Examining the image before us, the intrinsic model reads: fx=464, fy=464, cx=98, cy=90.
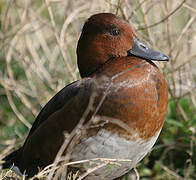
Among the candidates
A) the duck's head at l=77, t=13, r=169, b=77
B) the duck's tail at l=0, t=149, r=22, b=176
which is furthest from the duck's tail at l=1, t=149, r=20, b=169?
the duck's head at l=77, t=13, r=169, b=77

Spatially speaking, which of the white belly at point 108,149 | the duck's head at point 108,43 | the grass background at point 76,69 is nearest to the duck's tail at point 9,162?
the grass background at point 76,69

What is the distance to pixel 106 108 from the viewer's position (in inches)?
103

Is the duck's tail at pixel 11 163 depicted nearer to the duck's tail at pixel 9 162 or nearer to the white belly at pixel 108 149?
the duck's tail at pixel 9 162

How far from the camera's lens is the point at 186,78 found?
4051mm

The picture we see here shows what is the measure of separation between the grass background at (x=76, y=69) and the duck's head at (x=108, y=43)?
1.71 feet

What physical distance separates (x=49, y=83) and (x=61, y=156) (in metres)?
1.76

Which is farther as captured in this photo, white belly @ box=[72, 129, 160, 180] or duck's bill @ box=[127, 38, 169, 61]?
duck's bill @ box=[127, 38, 169, 61]

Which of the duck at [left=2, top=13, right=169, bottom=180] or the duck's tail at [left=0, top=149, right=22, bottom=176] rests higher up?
the duck at [left=2, top=13, right=169, bottom=180]

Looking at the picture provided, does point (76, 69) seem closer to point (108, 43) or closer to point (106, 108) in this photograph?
point (108, 43)

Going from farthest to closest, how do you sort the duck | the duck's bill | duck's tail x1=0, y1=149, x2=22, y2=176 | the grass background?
the grass background < duck's tail x1=0, y1=149, x2=22, y2=176 < the duck's bill < the duck

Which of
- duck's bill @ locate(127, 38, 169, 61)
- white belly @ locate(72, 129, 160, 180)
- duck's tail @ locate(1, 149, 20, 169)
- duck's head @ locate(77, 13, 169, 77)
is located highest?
duck's head @ locate(77, 13, 169, 77)

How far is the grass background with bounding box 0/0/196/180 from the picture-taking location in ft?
12.1

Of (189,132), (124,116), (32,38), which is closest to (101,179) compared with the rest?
(124,116)

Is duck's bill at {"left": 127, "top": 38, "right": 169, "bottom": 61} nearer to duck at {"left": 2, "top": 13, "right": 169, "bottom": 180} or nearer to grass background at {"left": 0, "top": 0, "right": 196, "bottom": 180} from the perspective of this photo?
duck at {"left": 2, "top": 13, "right": 169, "bottom": 180}
